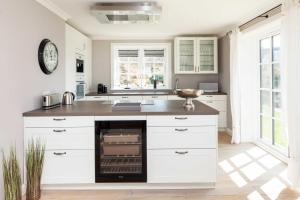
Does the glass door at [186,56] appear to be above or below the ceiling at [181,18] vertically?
below

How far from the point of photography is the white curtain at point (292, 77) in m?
2.90

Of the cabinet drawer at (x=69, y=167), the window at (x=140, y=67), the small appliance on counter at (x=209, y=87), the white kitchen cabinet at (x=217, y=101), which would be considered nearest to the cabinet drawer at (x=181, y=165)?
the cabinet drawer at (x=69, y=167)

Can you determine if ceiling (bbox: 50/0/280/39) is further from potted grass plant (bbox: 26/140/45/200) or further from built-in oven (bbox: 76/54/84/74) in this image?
potted grass plant (bbox: 26/140/45/200)

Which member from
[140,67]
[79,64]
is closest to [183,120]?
[79,64]

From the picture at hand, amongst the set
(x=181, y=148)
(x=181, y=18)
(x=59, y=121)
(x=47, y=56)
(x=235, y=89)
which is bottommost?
(x=181, y=148)

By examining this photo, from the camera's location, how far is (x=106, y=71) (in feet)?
21.4

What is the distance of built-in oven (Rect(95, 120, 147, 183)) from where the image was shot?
2.81 metres

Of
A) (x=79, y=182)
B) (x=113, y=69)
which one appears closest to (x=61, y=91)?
(x=79, y=182)

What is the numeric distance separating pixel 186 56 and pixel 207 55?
476 mm

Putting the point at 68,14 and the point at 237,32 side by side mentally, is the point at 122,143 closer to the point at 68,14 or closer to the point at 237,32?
the point at 68,14

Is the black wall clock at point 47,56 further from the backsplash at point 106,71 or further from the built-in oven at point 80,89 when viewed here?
the backsplash at point 106,71

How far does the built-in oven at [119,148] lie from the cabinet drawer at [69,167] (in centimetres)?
8

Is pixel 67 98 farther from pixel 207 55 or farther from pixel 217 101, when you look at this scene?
pixel 207 55

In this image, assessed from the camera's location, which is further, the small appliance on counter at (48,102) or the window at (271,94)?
the window at (271,94)
